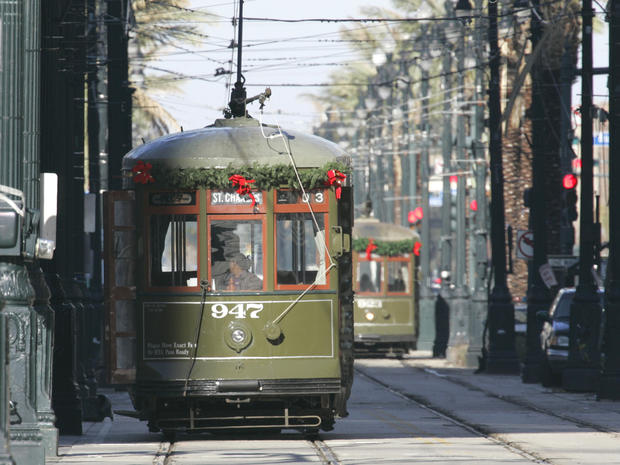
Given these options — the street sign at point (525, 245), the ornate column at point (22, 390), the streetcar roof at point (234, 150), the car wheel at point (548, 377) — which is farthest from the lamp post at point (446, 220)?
the ornate column at point (22, 390)

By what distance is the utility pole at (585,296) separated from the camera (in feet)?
92.8

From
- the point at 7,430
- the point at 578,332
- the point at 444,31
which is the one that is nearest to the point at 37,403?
the point at 7,430

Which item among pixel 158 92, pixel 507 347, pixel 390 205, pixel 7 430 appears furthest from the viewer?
pixel 390 205

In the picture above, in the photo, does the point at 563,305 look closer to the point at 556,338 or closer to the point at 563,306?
the point at 563,306

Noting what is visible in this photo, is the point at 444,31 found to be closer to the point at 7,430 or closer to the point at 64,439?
the point at 64,439

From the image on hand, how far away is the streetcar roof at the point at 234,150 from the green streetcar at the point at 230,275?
0.06 ft

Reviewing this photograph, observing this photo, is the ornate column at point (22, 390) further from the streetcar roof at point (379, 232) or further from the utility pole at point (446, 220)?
the utility pole at point (446, 220)

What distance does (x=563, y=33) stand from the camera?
37.1 m

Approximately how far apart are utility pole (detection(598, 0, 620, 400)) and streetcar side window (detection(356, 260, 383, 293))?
1571 centimetres

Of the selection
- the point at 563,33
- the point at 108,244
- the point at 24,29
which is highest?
the point at 563,33

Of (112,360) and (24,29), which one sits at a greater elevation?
(24,29)

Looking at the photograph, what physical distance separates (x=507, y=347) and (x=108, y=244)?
2028 centimetres

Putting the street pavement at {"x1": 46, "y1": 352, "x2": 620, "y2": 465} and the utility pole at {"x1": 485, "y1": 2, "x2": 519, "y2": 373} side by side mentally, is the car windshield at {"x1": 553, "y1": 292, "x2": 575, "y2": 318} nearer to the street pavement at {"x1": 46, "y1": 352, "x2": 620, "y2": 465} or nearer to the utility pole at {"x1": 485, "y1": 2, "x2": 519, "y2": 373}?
the street pavement at {"x1": 46, "y1": 352, "x2": 620, "y2": 465}

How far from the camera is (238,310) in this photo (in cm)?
1741
